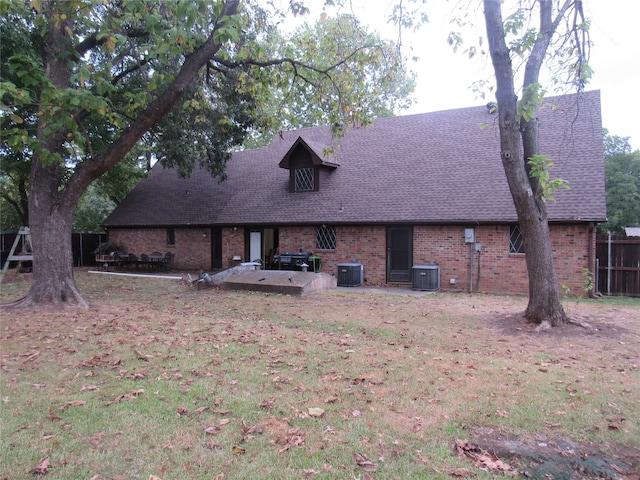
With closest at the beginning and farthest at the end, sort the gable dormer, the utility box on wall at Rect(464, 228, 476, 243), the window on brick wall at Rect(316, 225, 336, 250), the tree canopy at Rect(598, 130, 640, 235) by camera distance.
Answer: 1. the utility box on wall at Rect(464, 228, 476, 243)
2. the window on brick wall at Rect(316, 225, 336, 250)
3. the gable dormer
4. the tree canopy at Rect(598, 130, 640, 235)

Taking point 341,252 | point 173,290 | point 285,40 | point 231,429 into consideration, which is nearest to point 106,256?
point 173,290

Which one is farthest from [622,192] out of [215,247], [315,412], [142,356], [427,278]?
[142,356]

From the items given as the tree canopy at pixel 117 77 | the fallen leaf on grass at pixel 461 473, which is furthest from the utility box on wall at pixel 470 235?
the fallen leaf on grass at pixel 461 473

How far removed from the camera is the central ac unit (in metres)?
15.3

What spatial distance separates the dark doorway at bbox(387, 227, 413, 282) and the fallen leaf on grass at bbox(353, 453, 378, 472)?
12448 mm

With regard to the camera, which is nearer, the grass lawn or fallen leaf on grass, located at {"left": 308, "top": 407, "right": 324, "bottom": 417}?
the grass lawn

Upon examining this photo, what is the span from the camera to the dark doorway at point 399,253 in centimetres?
1545

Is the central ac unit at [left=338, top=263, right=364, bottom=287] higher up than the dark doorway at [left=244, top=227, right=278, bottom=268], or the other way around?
the dark doorway at [left=244, top=227, right=278, bottom=268]

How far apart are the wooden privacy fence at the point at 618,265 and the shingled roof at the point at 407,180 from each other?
173 centimetres

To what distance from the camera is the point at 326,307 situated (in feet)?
33.9

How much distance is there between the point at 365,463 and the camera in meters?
3.22

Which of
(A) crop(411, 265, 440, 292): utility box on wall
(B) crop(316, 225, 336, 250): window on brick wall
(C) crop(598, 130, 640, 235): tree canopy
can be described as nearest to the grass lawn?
(A) crop(411, 265, 440, 292): utility box on wall

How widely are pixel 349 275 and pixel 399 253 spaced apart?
6.55 ft

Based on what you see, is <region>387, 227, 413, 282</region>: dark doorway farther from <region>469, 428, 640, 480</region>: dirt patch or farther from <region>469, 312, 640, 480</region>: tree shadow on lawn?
<region>469, 428, 640, 480</region>: dirt patch
